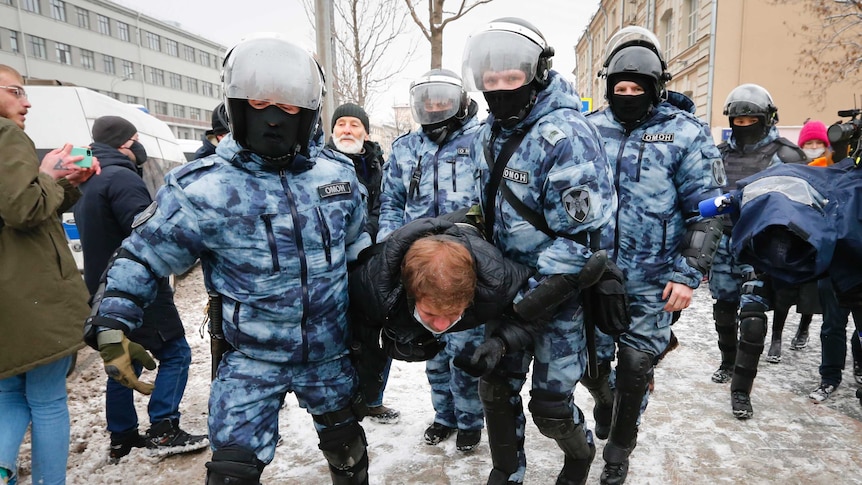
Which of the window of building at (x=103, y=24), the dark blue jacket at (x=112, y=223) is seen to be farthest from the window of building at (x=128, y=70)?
the dark blue jacket at (x=112, y=223)

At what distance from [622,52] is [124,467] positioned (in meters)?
3.57

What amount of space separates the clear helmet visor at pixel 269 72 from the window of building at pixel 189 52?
5455 cm

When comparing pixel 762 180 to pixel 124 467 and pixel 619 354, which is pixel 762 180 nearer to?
pixel 619 354

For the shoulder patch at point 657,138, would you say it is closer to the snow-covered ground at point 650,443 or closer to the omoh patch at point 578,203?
the omoh patch at point 578,203

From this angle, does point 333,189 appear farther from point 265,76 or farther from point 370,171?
point 370,171

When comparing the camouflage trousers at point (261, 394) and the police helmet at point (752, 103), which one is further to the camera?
the police helmet at point (752, 103)

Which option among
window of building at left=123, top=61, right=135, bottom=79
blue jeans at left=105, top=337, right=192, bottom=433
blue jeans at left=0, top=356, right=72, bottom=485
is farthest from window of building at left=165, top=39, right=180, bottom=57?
blue jeans at left=0, top=356, right=72, bottom=485

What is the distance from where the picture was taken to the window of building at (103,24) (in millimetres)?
40438

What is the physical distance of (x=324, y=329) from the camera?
6.55 feet

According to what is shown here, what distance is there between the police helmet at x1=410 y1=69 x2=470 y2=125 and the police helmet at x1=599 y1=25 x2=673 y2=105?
0.95 metres

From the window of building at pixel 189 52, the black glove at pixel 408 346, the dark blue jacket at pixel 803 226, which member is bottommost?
the black glove at pixel 408 346

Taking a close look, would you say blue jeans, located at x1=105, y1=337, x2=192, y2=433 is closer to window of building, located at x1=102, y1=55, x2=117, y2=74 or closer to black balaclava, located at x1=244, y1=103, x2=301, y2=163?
black balaclava, located at x1=244, y1=103, x2=301, y2=163

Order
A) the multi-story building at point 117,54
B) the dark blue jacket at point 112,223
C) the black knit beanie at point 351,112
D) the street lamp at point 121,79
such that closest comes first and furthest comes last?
the dark blue jacket at point 112,223 → the black knit beanie at point 351,112 → the multi-story building at point 117,54 → the street lamp at point 121,79

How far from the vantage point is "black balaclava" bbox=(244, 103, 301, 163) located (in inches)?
73.8
